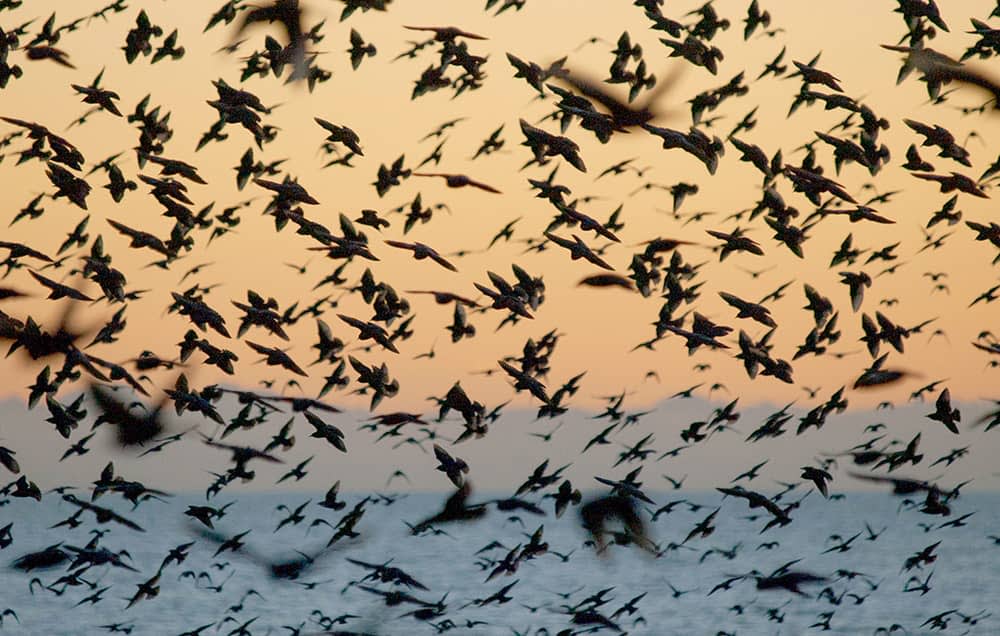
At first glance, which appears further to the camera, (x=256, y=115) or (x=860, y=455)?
(x=860, y=455)

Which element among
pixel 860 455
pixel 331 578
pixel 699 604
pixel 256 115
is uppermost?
pixel 331 578

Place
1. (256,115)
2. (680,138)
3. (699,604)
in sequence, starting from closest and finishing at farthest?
(680,138) → (256,115) → (699,604)

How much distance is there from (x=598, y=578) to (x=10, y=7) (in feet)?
415

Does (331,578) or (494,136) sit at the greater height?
(331,578)

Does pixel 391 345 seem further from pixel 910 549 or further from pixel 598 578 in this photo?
pixel 910 549

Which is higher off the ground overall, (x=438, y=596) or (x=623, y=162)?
(x=438, y=596)

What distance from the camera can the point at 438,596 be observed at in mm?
123625

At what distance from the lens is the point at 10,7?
26.9 meters

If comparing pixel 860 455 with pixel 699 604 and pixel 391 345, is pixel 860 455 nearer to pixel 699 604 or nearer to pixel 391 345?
pixel 391 345

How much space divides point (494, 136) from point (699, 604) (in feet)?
282

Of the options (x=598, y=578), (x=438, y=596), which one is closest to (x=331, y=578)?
(x=438, y=596)

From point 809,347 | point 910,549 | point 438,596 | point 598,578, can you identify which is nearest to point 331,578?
point 438,596

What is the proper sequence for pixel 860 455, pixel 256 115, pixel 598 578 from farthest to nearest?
pixel 598 578, pixel 860 455, pixel 256 115

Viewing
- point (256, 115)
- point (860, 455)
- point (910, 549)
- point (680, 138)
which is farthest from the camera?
point (910, 549)
